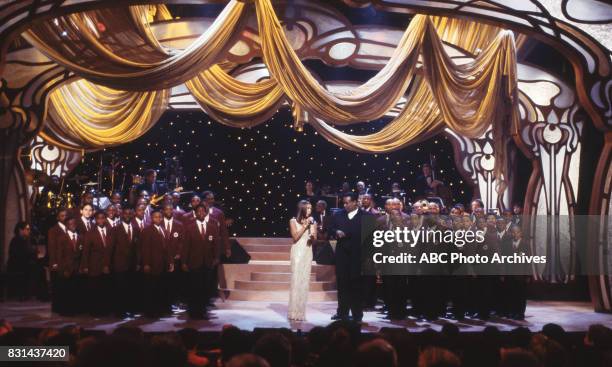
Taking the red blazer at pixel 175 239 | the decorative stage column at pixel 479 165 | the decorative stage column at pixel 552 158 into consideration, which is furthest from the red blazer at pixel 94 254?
the decorative stage column at pixel 479 165

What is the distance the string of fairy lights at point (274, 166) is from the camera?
49.0 feet

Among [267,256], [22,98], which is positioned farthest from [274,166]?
[22,98]

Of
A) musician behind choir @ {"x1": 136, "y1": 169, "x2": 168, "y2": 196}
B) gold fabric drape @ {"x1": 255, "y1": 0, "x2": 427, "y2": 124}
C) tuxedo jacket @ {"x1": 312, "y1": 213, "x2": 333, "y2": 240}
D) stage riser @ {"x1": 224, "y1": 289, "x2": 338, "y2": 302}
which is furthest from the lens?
musician behind choir @ {"x1": 136, "y1": 169, "x2": 168, "y2": 196}

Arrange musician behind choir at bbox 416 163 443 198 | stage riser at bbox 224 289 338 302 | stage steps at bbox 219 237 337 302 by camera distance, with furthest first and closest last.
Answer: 1. musician behind choir at bbox 416 163 443 198
2. stage steps at bbox 219 237 337 302
3. stage riser at bbox 224 289 338 302

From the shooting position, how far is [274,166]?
15117mm

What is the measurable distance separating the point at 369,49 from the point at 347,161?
555 cm

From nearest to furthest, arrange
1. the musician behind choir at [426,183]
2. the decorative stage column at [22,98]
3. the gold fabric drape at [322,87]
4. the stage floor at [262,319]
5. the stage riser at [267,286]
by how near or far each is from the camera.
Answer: the gold fabric drape at [322,87] < the stage floor at [262,319] < the decorative stage column at [22,98] < the stage riser at [267,286] < the musician behind choir at [426,183]

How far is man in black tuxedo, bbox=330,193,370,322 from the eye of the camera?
8180 millimetres

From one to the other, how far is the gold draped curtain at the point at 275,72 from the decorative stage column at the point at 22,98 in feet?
6.24

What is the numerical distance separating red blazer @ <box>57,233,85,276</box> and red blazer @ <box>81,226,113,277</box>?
109mm

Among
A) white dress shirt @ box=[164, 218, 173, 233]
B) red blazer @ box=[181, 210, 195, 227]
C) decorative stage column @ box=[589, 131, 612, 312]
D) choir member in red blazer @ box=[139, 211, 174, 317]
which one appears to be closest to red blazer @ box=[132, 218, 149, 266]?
choir member in red blazer @ box=[139, 211, 174, 317]

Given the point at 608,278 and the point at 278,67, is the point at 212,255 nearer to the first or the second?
the point at 278,67

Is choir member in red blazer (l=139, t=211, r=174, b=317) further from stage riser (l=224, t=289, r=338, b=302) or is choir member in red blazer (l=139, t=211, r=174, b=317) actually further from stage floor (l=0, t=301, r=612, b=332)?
stage riser (l=224, t=289, r=338, b=302)

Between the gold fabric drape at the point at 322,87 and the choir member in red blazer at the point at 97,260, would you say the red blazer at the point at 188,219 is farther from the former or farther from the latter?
the gold fabric drape at the point at 322,87
